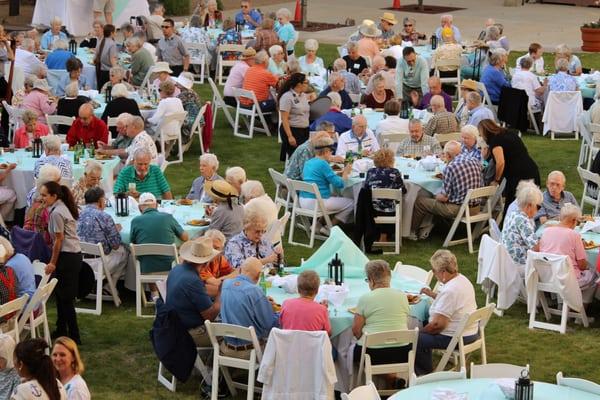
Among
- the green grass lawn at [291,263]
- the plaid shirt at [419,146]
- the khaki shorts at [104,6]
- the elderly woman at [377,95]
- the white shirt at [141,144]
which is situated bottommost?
the green grass lawn at [291,263]

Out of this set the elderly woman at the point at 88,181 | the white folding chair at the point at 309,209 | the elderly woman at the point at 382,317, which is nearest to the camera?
the elderly woman at the point at 382,317

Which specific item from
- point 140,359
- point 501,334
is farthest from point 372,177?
point 140,359

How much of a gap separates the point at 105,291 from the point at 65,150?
327 centimetres

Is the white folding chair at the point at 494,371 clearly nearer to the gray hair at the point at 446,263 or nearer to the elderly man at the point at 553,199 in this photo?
the gray hair at the point at 446,263

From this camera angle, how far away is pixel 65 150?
51.9ft

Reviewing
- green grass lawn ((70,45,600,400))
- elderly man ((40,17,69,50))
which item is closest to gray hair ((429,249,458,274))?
green grass lawn ((70,45,600,400))

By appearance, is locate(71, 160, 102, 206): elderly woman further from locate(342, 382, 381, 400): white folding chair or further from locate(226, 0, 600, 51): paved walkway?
locate(226, 0, 600, 51): paved walkway

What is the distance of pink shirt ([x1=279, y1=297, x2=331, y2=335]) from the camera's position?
9.92 meters

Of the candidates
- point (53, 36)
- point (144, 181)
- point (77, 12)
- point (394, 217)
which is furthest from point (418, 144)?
point (77, 12)

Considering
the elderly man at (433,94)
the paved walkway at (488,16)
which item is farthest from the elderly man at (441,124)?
the paved walkway at (488,16)

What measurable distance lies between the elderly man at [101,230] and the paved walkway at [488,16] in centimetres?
1621

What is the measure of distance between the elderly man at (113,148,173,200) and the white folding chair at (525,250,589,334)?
13.9 feet

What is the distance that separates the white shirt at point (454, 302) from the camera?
10.4 m

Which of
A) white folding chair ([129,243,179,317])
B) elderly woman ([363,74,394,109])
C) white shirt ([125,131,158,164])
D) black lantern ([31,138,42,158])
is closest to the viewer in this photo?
white folding chair ([129,243,179,317])
